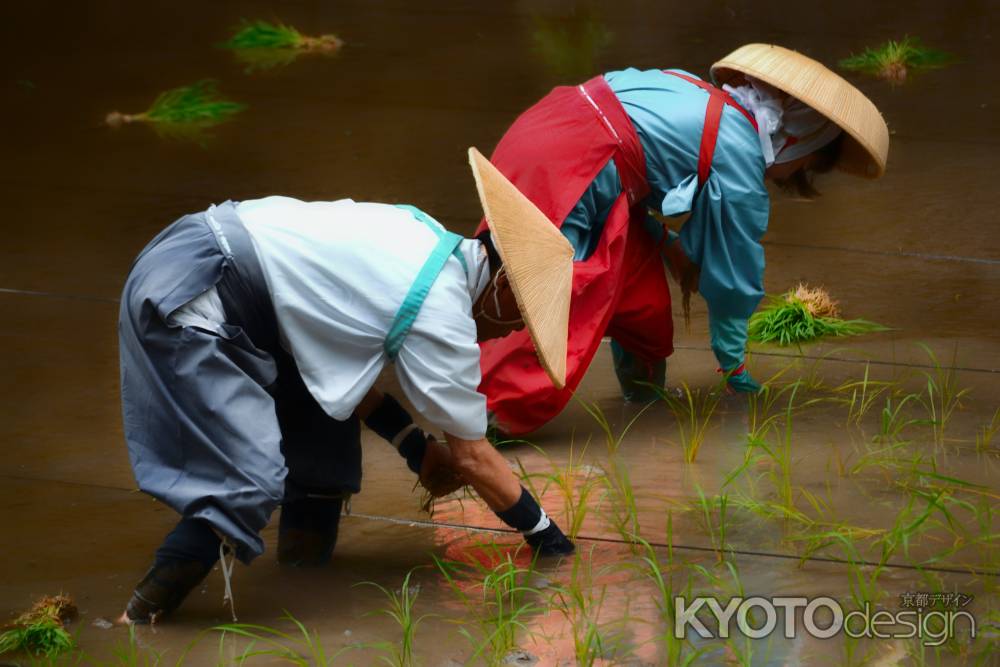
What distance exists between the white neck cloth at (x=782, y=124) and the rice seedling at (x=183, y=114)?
3.53 meters

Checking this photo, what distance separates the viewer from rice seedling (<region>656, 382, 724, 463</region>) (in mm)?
3781

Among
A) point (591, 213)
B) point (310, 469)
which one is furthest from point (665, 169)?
point (310, 469)

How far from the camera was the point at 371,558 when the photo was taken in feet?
11.1

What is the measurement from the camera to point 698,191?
12.7 feet

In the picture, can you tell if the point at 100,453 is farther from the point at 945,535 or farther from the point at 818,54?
the point at 818,54

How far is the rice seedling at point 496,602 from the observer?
2.88 metres

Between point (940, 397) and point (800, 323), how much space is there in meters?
0.67

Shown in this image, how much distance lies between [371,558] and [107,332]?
1.77 meters

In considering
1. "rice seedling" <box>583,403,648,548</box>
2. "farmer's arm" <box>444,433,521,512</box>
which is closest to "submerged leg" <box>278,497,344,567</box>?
"farmer's arm" <box>444,433,521,512</box>

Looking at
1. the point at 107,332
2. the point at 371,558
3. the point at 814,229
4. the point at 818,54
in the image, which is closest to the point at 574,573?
the point at 371,558

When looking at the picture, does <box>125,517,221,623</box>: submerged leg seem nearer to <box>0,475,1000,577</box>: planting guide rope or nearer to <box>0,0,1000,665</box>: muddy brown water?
<box>0,0,1000,665</box>: muddy brown water

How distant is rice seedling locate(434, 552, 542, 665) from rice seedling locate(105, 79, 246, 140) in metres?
4.03

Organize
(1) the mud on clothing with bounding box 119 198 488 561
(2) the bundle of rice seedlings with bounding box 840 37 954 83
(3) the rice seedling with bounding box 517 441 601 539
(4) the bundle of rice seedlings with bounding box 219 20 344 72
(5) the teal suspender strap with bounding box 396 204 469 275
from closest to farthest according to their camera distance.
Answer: (1) the mud on clothing with bounding box 119 198 488 561 → (5) the teal suspender strap with bounding box 396 204 469 275 → (3) the rice seedling with bounding box 517 441 601 539 → (2) the bundle of rice seedlings with bounding box 840 37 954 83 → (4) the bundle of rice seedlings with bounding box 219 20 344 72

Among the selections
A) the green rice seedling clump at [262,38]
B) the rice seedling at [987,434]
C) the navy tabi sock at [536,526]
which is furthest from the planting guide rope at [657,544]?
the green rice seedling clump at [262,38]
